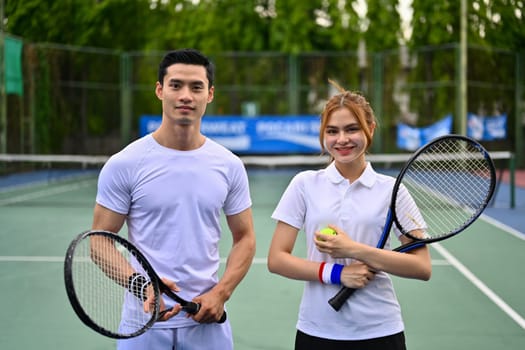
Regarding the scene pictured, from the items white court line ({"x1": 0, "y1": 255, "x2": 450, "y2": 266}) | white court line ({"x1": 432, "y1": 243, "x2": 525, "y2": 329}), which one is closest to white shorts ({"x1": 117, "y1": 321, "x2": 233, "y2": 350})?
white court line ({"x1": 432, "y1": 243, "x2": 525, "y2": 329})

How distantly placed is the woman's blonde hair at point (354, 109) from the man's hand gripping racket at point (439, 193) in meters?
0.20

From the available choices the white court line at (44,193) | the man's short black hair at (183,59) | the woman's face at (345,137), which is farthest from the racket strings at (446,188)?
the white court line at (44,193)

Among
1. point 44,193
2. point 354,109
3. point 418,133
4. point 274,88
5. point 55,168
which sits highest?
point 274,88

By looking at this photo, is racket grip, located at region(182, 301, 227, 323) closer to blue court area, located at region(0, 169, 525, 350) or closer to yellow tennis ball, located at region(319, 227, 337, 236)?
yellow tennis ball, located at region(319, 227, 337, 236)

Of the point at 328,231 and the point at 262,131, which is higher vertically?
the point at 262,131

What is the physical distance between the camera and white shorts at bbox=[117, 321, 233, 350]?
2.63 metres

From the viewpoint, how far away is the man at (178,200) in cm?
258

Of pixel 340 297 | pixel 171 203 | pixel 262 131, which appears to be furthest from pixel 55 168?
pixel 340 297

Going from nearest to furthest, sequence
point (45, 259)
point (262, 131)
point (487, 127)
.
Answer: point (45, 259)
point (487, 127)
point (262, 131)

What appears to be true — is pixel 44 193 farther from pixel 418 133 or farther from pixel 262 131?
pixel 418 133

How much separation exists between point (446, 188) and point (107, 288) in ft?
6.35

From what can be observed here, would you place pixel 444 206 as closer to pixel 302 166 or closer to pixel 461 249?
pixel 461 249

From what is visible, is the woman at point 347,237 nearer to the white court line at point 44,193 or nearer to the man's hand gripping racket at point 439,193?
the man's hand gripping racket at point 439,193

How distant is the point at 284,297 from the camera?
6.32 metres
